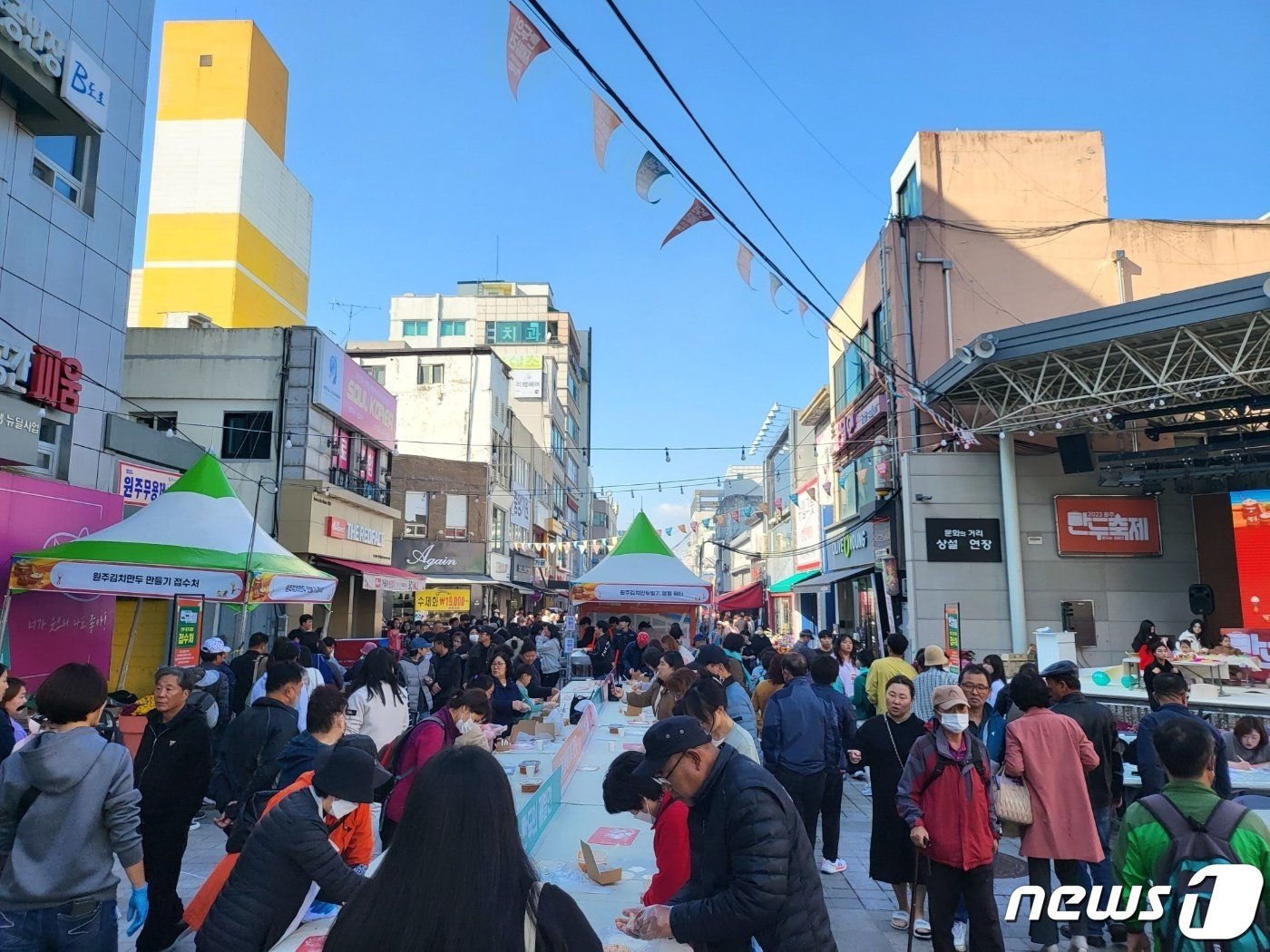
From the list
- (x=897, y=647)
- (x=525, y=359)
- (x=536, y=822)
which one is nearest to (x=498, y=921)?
Answer: (x=536, y=822)

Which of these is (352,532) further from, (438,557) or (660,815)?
(660,815)

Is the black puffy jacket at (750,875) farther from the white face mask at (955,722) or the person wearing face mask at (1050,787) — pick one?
the person wearing face mask at (1050,787)

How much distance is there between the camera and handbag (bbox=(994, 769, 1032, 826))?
4.71 meters

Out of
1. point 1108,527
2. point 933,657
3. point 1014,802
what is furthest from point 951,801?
point 1108,527

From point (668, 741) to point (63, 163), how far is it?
1385 centimetres

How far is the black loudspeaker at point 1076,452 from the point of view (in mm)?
17188

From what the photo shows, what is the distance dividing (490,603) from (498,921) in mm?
35280

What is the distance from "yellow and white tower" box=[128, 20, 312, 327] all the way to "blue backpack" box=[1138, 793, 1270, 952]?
27897mm

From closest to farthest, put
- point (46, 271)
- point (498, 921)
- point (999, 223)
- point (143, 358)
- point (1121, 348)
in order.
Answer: point (498, 921) → point (46, 271) → point (1121, 348) → point (143, 358) → point (999, 223)

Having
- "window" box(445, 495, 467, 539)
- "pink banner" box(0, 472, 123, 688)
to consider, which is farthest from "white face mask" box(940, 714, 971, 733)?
"window" box(445, 495, 467, 539)

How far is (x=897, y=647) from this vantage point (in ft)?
27.4

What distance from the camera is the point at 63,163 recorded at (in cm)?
1197

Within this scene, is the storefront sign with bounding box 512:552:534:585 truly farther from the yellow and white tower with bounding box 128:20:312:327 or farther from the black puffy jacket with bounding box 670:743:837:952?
the black puffy jacket with bounding box 670:743:837:952

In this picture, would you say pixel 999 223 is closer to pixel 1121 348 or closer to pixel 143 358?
pixel 1121 348
